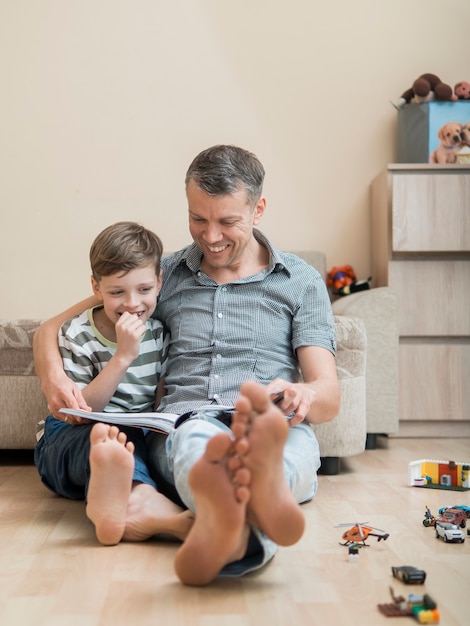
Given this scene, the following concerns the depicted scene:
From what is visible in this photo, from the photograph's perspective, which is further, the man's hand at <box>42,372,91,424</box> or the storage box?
the storage box

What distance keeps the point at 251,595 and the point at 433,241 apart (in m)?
2.04

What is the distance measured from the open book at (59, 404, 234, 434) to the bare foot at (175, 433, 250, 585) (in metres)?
0.43

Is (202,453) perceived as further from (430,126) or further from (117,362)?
(430,126)

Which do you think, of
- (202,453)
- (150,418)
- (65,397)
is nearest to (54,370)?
(65,397)

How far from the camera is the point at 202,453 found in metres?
1.41

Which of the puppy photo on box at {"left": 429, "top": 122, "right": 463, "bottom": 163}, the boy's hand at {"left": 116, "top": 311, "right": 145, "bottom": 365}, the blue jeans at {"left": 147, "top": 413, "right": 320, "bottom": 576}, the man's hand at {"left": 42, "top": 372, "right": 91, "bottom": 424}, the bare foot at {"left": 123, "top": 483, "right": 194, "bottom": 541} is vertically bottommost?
the bare foot at {"left": 123, "top": 483, "right": 194, "bottom": 541}

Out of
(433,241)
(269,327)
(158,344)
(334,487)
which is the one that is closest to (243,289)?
(269,327)

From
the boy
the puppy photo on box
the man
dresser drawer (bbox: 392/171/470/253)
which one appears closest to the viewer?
the man

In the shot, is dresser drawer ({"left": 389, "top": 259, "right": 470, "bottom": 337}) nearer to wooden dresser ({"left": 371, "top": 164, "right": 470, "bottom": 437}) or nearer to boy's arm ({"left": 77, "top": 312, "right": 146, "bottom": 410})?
wooden dresser ({"left": 371, "top": 164, "right": 470, "bottom": 437})

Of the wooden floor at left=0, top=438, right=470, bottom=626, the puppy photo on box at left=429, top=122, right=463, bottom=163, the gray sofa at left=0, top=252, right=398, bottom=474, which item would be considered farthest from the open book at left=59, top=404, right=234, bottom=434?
the puppy photo on box at left=429, top=122, right=463, bottom=163

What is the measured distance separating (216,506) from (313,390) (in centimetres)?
56

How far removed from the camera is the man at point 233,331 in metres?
1.57

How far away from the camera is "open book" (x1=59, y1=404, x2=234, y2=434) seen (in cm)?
164

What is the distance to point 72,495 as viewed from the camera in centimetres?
189
